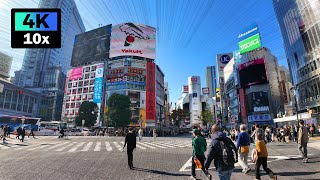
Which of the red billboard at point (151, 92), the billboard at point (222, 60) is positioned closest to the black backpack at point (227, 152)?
the red billboard at point (151, 92)

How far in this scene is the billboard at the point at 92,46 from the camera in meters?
86.6

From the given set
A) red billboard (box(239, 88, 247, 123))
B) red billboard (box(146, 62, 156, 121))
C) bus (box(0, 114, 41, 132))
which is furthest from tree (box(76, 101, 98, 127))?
red billboard (box(239, 88, 247, 123))

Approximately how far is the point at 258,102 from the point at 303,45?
70.5 feet

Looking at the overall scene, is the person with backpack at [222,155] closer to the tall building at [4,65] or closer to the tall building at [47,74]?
the tall building at [4,65]

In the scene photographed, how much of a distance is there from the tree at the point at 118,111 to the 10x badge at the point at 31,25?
2061 inches

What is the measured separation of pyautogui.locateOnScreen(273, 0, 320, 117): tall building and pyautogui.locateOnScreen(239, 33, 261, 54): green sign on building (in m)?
7.89

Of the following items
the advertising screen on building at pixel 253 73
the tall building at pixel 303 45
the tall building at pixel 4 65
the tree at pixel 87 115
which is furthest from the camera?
the tall building at pixel 4 65

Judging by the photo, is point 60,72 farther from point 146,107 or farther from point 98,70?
point 146,107

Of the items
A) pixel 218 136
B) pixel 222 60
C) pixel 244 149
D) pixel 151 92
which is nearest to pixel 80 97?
pixel 151 92

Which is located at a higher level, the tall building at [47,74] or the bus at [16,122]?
the tall building at [47,74]

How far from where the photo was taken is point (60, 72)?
11350 cm

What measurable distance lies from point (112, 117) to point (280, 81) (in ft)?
159

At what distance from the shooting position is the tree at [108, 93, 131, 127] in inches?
2212

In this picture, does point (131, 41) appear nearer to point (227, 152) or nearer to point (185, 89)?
point (227, 152)
